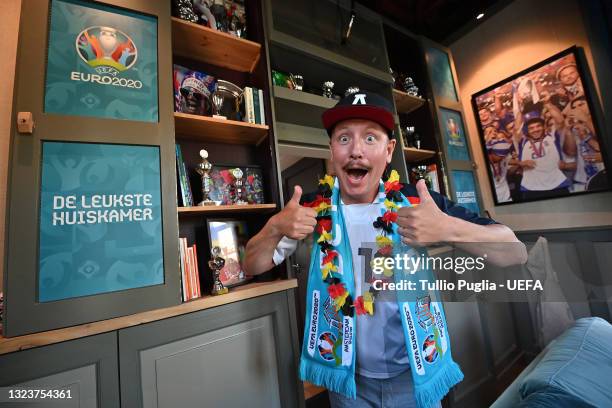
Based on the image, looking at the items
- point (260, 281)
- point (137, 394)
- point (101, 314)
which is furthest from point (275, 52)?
point (137, 394)

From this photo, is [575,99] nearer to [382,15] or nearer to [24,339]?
[382,15]

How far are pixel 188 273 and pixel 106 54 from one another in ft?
3.07

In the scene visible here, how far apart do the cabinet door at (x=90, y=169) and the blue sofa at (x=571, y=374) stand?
41.4 inches

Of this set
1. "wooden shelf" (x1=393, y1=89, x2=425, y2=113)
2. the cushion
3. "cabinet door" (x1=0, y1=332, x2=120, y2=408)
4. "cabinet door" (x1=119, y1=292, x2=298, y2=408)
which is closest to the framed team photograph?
"wooden shelf" (x1=393, y1=89, x2=425, y2=113)

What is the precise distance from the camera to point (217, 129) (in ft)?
3.94

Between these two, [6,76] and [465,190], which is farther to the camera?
Result: [465,190]

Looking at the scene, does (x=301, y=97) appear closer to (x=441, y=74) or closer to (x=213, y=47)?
(x=213, y=47)

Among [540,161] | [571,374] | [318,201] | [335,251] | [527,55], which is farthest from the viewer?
[527,55]

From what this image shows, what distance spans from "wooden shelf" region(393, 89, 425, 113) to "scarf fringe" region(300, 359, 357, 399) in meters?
1.91

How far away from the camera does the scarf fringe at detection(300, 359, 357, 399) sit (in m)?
0.68

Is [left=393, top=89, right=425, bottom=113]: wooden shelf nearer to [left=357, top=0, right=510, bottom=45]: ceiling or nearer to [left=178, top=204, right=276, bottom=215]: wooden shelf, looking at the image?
[left=357, top=0, right=510, bottom=45]: ceiling

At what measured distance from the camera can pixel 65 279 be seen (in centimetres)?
71

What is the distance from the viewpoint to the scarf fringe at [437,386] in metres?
0.64

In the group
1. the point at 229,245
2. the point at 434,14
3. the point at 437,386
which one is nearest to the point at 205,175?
the point at 229,245
